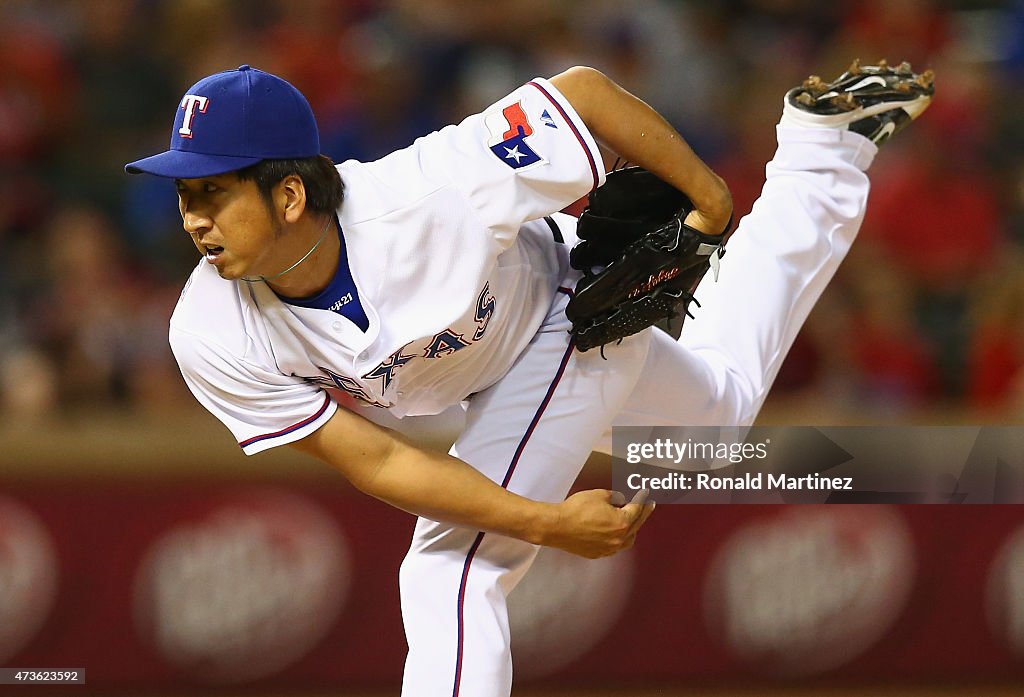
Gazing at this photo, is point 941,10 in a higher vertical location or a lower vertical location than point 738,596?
higher

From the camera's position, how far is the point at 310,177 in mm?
2389

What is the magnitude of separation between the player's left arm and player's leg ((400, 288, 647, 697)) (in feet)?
1.33

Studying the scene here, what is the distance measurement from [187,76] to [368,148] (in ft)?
2.80

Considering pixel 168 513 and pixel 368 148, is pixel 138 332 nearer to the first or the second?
pixel 168 513

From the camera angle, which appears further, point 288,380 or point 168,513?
point 168,513

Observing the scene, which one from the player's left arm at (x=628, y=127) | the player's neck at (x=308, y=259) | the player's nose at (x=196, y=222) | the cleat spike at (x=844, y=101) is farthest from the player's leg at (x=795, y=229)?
the player's nose at (x=196, y=222)

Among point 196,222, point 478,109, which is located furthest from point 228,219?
point 478,109

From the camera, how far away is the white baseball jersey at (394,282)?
2480 millimetres

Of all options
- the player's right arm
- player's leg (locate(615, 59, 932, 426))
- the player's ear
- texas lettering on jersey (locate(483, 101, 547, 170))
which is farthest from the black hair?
player's leg (locate(615, 59, 932, 426))

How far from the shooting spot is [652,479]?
291cm

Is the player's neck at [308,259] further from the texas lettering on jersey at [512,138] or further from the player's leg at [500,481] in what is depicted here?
the player's leg at [500,481]

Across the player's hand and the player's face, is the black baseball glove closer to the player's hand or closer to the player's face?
the player's hand

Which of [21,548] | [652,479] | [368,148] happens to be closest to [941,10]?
[368,148]

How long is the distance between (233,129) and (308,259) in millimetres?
272
